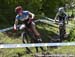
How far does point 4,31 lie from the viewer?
1381cm

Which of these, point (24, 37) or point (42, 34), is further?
point (42, 34)

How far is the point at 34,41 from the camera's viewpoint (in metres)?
10.4

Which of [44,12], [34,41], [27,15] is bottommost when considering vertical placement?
[44,12]

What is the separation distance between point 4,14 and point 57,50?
6.22 metres

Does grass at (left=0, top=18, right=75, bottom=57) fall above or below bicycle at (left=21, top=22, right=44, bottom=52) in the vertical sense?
below

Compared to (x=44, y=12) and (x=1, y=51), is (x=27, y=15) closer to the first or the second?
(x=1, y=51)

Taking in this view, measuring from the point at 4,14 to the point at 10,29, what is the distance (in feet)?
6.94

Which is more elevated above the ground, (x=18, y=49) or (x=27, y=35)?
(x=27, y=35)

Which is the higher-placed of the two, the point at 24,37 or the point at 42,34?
the point at 24,37

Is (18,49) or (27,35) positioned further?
(18,49)

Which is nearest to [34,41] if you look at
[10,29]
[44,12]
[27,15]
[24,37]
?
[24,37]

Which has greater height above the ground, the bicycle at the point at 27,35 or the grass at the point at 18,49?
the bicycle at the point at 27,35

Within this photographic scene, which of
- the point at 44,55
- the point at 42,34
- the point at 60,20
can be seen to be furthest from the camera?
the point at 42,34

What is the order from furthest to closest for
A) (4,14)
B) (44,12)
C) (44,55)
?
(44,12)
(4,14)
(44,55)
